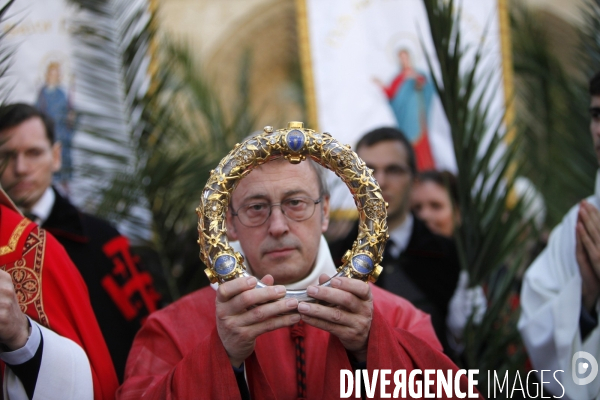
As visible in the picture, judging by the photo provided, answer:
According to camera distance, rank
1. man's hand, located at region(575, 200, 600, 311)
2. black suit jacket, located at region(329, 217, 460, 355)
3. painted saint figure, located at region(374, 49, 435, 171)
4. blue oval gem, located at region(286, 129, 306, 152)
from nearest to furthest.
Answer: blue oval gem, located at region(286, 129, 306, 152) < man's hand, located at region(575, 200, 600, 311) < black suit jacket, located at region(329, 217, 460, 355) < painted saint figure, located at region(374, 49, 435, 171)

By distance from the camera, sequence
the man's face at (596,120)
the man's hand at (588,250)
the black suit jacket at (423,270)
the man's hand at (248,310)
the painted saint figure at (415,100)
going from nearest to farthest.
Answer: the man's hand at (248,310), the man's hand at (588,250), the man's face at (596,120), the black suit jacket at (423,270), the painted saint figure at (415,100)

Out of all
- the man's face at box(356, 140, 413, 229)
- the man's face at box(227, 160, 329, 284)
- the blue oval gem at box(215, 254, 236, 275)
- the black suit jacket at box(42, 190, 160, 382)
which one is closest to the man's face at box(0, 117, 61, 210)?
the black suit jacket at box(42, 190, 160, 382)

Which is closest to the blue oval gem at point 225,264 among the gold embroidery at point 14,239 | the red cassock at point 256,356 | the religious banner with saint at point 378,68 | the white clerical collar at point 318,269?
the red cassock at point 256,356

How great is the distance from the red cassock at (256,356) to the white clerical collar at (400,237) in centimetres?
127

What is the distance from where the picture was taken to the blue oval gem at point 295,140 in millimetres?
2357

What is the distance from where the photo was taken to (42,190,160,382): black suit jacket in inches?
136

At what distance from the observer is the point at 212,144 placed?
5.38m

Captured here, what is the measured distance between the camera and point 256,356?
94.0 inches

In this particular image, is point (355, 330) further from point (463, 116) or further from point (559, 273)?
point (463, 116)

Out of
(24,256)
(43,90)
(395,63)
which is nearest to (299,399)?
(24,256)

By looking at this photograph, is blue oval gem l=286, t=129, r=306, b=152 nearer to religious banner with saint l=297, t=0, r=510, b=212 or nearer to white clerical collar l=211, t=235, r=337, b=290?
white clerical collar l=211, t=235, r=337, b=290

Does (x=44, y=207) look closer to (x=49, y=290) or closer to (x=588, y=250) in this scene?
(x=49, y=290)

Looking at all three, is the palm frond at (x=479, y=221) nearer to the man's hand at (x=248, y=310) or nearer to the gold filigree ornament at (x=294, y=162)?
the gold filigree ornament at (x=294, y=162)

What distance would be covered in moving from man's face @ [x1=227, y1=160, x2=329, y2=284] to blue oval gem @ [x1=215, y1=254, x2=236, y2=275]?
0.75 feet
